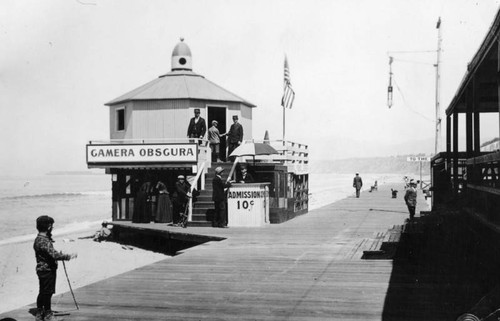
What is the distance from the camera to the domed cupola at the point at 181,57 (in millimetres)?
25047

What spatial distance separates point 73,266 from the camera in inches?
659

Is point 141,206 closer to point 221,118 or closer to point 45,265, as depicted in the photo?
point 221,118

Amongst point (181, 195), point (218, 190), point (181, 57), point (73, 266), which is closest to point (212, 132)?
point (181, 195)

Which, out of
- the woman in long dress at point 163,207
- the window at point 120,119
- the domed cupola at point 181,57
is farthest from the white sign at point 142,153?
the domed cupola at point 181,57

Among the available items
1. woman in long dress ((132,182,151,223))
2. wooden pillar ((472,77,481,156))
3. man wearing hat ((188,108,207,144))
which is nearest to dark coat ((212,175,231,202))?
woman in long dress ((132,182,151,223))

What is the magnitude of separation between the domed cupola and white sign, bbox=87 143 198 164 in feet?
20.9

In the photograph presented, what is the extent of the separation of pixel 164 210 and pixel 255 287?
1155 cm

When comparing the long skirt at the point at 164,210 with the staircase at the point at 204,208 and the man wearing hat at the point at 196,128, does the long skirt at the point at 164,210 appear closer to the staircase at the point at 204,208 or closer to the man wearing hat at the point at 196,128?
the staircase at the point at 204,208

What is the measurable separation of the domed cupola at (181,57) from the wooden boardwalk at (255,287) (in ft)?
42.5

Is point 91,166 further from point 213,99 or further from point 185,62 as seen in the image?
point 185,62

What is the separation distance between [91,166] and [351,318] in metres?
14.7

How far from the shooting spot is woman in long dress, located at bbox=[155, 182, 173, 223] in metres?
19.4

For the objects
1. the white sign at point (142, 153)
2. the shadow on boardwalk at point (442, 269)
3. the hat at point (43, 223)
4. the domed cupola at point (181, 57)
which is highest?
the domed cupola at point (181, 57)

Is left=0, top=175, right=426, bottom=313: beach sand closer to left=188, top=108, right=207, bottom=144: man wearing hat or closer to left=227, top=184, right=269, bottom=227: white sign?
left=227, top=184, right=269, bottom=227: white sign
